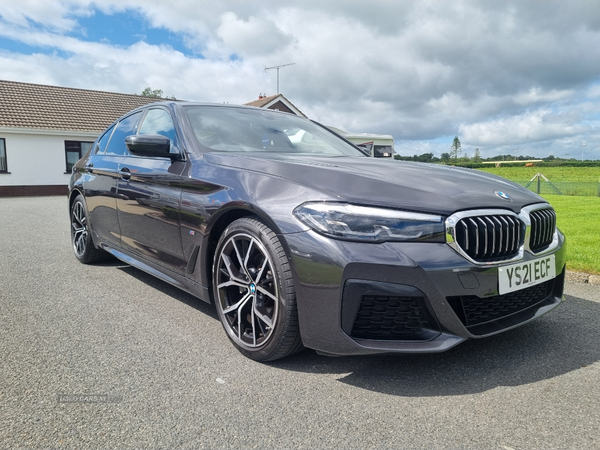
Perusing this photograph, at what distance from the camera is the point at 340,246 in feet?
7.27

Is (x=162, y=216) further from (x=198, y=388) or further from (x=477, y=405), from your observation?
(x=477, y=405)

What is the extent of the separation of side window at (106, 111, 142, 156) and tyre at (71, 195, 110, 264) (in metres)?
0.79

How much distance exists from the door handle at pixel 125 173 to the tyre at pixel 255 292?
1520 mm

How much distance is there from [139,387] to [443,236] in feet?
5.45

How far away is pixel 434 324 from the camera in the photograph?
7.30ft

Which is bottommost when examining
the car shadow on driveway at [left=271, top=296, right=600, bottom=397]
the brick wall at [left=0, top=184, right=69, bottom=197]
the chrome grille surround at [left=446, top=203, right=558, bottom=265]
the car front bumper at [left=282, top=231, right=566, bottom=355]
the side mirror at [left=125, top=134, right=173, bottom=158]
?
the brick wall at [left=0, top=184, right=69, bottom=197]

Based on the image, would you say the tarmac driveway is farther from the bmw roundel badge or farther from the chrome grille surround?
the bmw roundel badge

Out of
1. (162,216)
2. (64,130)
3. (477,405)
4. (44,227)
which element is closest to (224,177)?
(162,216)

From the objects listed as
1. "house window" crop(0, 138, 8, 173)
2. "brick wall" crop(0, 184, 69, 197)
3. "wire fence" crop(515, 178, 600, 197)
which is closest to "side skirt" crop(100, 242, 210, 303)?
"wire fence" crop(515, 178, 600, 197)

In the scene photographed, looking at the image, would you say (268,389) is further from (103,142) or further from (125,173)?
(103,142)

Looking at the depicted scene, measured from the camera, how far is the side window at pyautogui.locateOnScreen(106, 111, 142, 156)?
440 cm

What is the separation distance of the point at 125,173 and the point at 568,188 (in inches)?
820

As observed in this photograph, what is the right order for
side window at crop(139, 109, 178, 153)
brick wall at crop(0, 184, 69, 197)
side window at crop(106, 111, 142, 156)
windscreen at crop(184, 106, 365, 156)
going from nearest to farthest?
windscreen at crop(184, 106, 365, 156) → side window at crop(139, 109, 178, 153) → side window at crop(106, 111, 142, 156) → brick wall at crop(0, 184, 69, 197)

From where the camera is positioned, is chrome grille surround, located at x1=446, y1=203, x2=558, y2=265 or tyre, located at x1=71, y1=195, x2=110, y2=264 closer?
chrome grille surround, located at x1=446, y1=203, x2=558, y2=265
